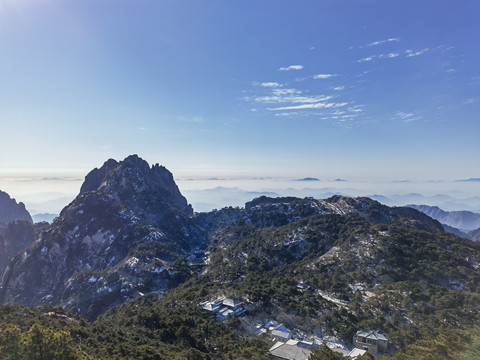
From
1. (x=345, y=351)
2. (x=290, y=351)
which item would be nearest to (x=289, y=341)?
(x=290, y=351)

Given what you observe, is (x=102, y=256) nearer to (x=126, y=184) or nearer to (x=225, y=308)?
(x=126, y=184)

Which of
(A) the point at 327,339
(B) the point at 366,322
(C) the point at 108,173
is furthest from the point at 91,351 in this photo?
(C) the point at 108,173

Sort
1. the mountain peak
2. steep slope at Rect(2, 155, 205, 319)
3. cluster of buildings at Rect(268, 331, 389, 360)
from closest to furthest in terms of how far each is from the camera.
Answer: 1. cluster of buildings at Rect(268, 331, 389, 360)
2. steep slope at Rect(2, 155, 205, 319)
3. the mountain peak

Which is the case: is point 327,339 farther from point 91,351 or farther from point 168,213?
point 168,213

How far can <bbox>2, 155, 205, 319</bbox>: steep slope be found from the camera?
3499 inches

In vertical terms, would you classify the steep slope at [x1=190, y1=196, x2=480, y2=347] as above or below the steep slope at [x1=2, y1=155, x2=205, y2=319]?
above

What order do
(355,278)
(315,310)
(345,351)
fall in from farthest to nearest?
(355,278) < (315,310) < (345,351)

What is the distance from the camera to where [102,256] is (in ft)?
393

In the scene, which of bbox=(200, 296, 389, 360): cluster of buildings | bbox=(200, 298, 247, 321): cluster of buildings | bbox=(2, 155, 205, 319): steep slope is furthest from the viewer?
bbox=(2, 155, 205, 319): steep slope

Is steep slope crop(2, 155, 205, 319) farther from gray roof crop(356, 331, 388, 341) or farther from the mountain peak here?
gray roof crop(356, 331, 388, 341)

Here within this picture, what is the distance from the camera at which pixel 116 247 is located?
121500mm

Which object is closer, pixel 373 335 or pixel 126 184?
pixel 373 335

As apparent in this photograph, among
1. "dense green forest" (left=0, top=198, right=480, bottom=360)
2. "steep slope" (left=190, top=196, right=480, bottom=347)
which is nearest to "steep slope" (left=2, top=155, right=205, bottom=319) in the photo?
"dense green forest" (left=0, top=198, right=480, bottom=360)

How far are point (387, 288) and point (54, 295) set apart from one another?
4531 inches
